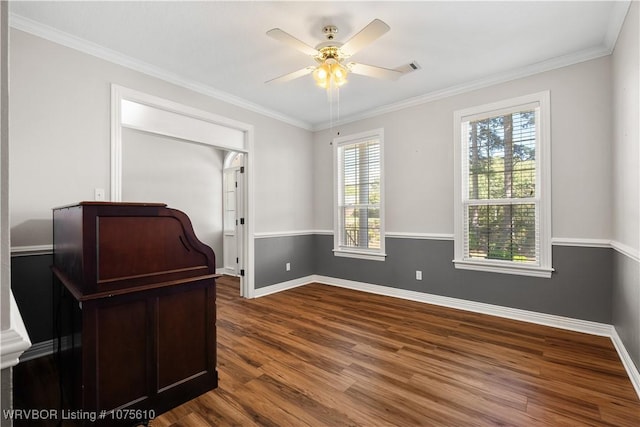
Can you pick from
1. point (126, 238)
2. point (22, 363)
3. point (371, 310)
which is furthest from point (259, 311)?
point (126, 238)

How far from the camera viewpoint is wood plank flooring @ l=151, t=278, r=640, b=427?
171cm

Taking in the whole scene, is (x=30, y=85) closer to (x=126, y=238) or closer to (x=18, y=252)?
(x=18, y=252)

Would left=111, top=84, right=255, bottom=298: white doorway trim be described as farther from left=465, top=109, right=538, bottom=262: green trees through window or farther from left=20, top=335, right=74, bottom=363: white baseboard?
left=465, top=109, right=538, bottom=262: green trees through window

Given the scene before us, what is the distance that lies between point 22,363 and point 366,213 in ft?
13.0

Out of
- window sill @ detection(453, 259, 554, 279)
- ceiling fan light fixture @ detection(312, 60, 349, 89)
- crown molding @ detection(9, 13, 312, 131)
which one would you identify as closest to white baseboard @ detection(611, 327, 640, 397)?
window sill @ detection(453, 259, 554, 279)

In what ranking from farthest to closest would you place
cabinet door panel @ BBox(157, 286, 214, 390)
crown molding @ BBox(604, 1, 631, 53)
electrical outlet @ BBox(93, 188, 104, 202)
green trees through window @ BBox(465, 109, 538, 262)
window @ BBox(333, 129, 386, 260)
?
window @ BBox(333, 129, 386, 260), green trees through window @ BBox(465, 109, 538, 262), electrical outlet @ BBox(93, 188, 104, 202), crown molding @ BBox(604, 1, 631, 53), cabinet door panel @ BBox(157, 286, 214, 390)

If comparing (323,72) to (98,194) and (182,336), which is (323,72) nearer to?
(182,336)

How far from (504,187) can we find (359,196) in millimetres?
1962

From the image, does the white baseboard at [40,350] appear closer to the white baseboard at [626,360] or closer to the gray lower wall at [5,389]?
the gray lower wall at [5,389]

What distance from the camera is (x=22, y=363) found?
232 centimetres

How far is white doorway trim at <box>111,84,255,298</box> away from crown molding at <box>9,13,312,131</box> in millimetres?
239

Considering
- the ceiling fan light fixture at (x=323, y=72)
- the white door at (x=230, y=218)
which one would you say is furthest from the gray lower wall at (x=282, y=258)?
the ceiling fan light fixture at (x=323, y=72)

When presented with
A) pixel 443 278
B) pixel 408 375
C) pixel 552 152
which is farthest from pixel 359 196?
pixel 408 375

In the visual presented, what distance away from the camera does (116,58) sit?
9.30 ft
